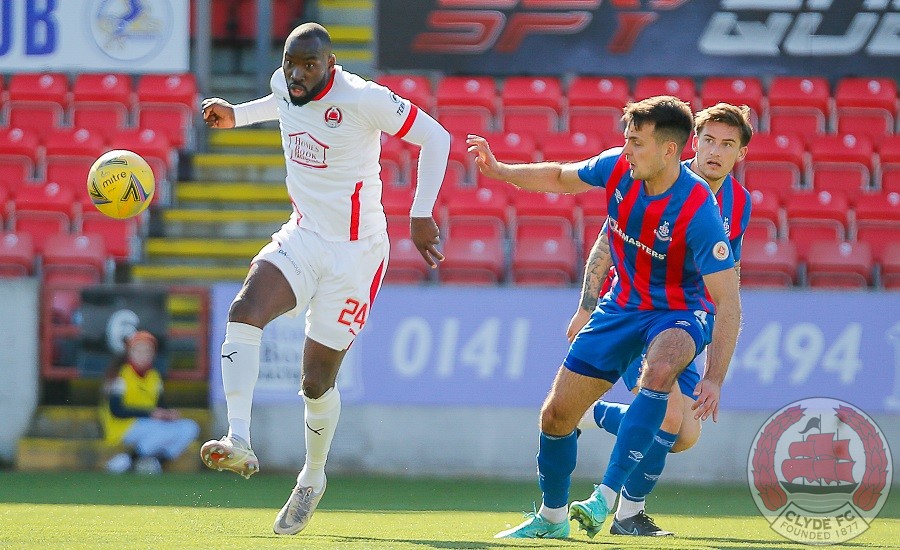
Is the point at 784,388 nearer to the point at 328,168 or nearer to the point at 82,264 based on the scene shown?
the point at 328,168

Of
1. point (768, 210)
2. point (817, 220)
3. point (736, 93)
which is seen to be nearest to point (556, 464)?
point (768, 210)

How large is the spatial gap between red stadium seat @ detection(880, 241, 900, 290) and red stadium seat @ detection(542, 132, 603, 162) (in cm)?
A: 272

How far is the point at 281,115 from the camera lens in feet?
21.1

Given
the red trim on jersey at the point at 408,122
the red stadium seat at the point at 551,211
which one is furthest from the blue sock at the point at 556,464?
the red stadium seat at the point at 551,211

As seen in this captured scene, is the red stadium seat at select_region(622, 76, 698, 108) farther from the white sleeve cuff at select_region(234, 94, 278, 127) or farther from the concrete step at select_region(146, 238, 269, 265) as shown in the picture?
the white sleeve cuff at select_region(234, 94, 278, 127)

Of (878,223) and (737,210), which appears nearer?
(737,210)

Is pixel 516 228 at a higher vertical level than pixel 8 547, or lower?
higher

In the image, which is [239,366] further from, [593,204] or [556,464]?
[593,204]

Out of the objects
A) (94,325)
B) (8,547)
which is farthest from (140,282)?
(8,547)

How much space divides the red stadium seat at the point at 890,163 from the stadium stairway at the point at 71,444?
257 inches

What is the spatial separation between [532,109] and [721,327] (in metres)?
7.67

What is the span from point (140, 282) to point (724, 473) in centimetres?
534

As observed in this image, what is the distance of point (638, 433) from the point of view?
19.0 feet

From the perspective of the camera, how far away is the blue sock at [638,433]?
5785 mm
